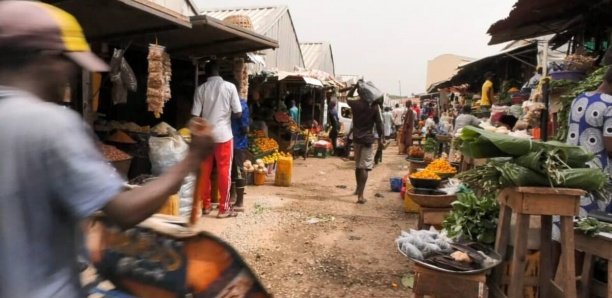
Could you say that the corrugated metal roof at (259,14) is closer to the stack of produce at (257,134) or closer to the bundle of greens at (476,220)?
the stack of produce at (257,134)

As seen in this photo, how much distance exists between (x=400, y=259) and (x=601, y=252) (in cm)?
238

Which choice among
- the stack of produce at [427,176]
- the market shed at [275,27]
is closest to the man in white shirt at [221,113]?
the stack of produce at [427,176]

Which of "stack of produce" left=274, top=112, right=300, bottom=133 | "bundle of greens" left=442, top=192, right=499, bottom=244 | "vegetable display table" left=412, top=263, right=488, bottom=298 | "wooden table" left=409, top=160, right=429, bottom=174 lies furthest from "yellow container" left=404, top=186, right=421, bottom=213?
"stack of produce" left=274, top=112, right=300, bottom=133

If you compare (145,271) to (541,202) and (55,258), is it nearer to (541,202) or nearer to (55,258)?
(55,258)

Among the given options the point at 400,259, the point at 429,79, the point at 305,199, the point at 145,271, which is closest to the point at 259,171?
the point at 305,199

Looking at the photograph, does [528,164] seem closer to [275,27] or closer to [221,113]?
[221,113]

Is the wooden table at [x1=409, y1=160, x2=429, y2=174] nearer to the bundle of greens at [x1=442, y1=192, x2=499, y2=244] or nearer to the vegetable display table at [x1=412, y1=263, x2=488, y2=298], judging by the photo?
the bundle of greens at [x1=442, y1=192, x2=499, y2=244]

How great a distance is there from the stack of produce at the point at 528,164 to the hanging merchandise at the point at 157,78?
13.3 ft

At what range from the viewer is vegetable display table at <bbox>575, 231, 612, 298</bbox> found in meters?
3.07

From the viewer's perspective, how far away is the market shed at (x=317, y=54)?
3009cm

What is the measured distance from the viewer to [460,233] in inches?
151

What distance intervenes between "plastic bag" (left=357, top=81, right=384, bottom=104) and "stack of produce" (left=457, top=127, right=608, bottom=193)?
460 cm

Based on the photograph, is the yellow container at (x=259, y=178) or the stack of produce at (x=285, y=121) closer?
the yellow container at (x=259, y=178)

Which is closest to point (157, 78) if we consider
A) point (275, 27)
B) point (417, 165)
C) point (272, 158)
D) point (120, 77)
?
point (120, 77)
